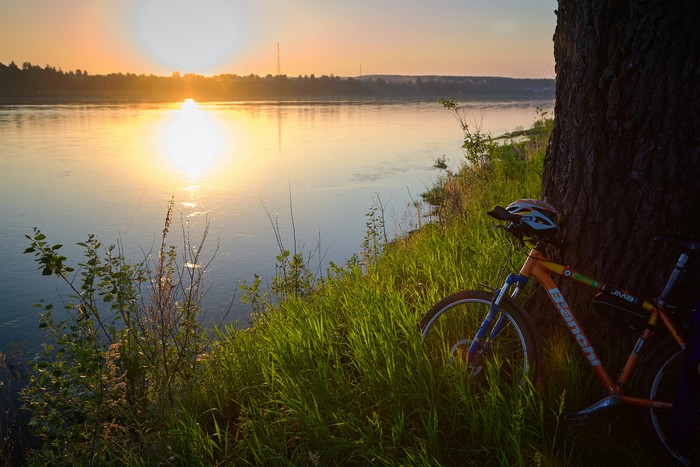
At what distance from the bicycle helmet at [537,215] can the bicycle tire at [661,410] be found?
34.3 inches

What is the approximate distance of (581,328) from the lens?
3207 millimetres

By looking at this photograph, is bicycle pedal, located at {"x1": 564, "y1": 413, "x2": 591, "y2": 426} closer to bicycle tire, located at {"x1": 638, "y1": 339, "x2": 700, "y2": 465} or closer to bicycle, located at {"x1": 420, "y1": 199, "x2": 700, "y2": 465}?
bicycle, located at {"x1": 420, "y1": 199, "x2": 700, "y2": 465}

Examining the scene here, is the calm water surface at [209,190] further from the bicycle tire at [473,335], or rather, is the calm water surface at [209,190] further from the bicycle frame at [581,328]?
the bicycle frame at [581,328]

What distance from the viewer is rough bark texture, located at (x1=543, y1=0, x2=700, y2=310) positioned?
10.3 feet

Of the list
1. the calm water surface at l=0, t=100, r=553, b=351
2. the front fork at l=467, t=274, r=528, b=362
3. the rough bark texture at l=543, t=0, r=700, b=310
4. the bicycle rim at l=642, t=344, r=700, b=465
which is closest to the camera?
the bicycle rim at l=642, t=344, r=700, b=465

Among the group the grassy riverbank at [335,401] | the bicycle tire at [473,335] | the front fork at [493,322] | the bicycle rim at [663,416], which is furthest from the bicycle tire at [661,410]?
the front fork at [493,322]

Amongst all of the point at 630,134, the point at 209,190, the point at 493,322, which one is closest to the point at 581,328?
the point at 493,322

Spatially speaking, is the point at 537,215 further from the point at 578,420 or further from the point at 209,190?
the point at 209,190

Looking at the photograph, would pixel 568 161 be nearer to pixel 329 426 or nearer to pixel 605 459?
pixel 605 459

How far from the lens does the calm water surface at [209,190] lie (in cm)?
942

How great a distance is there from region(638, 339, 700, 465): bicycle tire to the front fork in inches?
30.9

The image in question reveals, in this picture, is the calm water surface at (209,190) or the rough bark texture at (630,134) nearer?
the rough bark texture at (630,134)

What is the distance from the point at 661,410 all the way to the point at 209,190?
14.2 meters

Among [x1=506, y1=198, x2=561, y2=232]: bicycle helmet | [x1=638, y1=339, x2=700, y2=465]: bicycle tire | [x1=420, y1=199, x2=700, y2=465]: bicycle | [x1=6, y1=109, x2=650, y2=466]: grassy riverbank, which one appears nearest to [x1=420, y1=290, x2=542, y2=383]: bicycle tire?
[x1=420, y1=199, x2=700, y2=465]: bicycle
